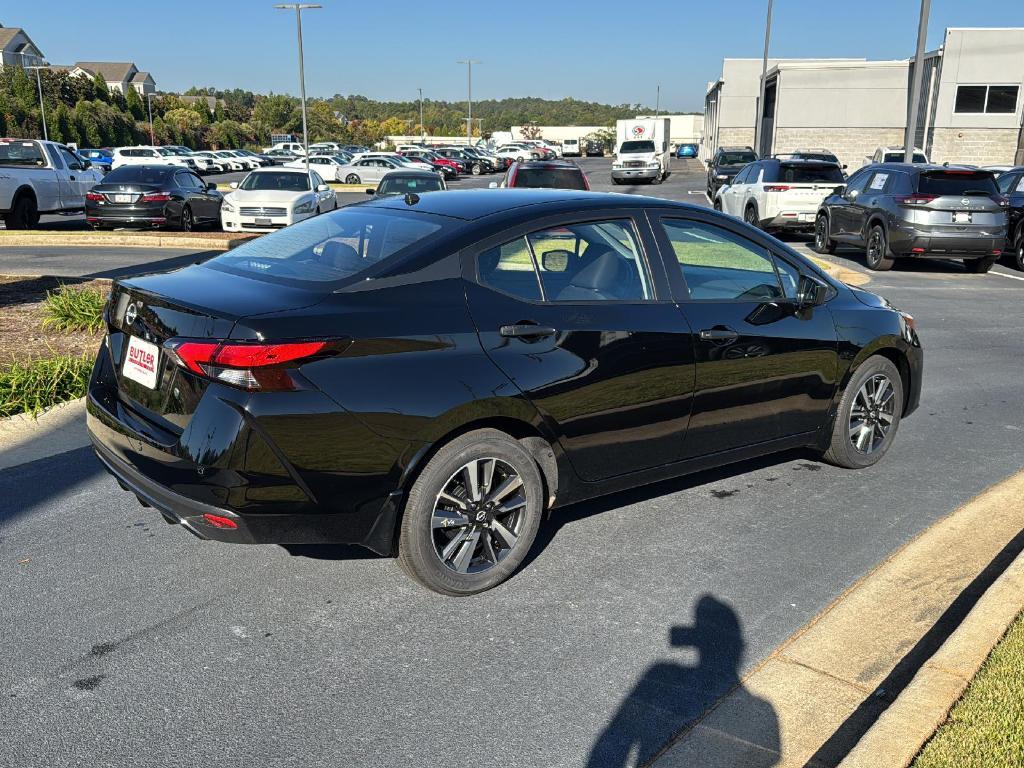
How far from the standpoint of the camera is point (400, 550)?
3809mm

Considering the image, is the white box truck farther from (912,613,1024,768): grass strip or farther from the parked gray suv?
(912,613,1024,768): grass strip

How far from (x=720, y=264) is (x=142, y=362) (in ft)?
9.75

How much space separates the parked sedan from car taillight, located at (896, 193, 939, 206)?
10346mm

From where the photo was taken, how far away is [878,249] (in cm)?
1541

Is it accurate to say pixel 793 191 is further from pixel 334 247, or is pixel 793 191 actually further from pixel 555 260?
pixel 334 247

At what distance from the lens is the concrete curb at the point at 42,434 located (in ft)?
18.7

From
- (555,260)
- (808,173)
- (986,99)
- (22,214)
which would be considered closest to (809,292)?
(555,260)

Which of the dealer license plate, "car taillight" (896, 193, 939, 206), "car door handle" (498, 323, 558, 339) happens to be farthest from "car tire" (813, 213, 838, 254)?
the dealer license plate

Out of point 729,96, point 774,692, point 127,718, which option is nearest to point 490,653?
point 774,692

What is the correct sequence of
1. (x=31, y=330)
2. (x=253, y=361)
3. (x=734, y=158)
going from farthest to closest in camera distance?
(x=734, y=158) → (x=31, y=330) → (x=253, y=361)

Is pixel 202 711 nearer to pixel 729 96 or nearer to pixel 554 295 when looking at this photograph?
pixel 554 295

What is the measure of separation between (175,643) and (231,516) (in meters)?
0.57

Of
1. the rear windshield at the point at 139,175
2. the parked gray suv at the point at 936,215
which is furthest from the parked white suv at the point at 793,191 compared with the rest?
the rear windshield at the point at 139,175

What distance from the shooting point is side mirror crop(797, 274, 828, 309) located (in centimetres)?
508
